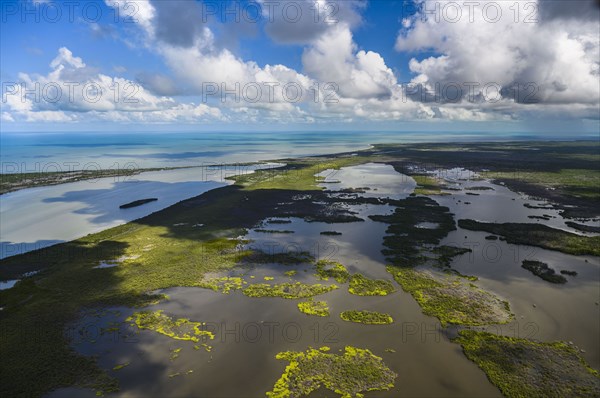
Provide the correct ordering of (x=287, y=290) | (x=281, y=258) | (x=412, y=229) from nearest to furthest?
(x=287, y=290)
(x=281, y=258)
(x=412, y=229)

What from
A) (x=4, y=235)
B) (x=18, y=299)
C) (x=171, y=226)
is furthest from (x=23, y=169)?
(x=18, y=299)

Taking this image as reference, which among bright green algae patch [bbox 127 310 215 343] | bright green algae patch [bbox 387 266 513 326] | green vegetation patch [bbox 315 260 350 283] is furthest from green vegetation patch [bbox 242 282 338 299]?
bright green algae patch [bbox 387 266 513 326]

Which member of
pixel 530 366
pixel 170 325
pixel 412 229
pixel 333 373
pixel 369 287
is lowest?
pixel 333 373

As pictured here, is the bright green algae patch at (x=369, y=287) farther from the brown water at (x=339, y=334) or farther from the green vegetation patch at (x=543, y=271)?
the green vegetation patch at (x=543, y=271)

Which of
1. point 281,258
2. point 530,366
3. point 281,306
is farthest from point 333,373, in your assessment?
point 281,258

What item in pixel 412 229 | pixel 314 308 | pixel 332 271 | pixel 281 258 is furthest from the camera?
pixel 412 229

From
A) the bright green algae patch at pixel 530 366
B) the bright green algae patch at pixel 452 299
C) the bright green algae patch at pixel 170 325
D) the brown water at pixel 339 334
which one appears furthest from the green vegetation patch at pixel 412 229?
the bright green algae patch at pixel 170 325

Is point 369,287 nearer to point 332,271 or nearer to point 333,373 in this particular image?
point 332,271
